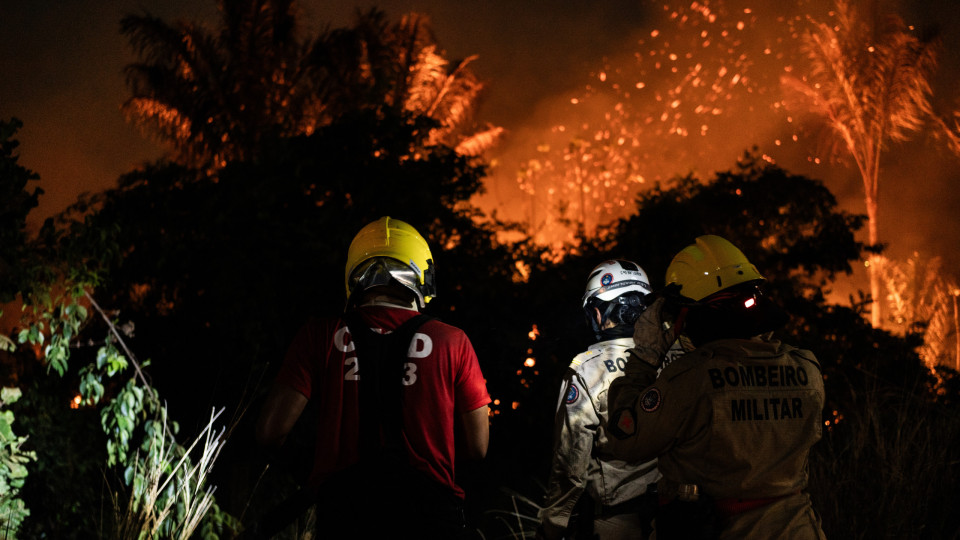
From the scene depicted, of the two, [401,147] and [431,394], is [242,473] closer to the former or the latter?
[401,147]

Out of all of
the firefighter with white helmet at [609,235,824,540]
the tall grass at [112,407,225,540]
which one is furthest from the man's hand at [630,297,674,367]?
the tall grass at [112,407,225,540]

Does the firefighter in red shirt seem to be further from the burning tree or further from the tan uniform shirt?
the burning tree

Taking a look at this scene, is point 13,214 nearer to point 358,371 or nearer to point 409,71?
point 358,371

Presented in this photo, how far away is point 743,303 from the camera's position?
2988mm

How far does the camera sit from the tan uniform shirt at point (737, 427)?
2.80 m

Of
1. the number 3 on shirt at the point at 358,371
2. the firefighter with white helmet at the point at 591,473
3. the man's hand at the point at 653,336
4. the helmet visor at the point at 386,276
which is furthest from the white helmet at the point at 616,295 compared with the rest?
the number 3 on shirt at the point at 358,371

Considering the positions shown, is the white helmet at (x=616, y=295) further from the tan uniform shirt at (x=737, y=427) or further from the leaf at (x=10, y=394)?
the leaf at (x=10, y=394)

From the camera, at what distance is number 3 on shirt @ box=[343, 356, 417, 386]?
2848mm

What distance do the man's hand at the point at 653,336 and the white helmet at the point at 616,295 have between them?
3.57 ft

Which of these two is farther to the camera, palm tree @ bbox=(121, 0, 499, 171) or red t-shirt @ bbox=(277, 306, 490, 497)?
palm tree @ bbox=(121, 0, 499, 171)

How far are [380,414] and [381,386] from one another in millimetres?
101

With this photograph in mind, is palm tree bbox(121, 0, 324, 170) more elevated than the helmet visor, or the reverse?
palm tree bbox(121, 0, 324, 170)

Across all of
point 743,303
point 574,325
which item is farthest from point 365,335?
point 574,325

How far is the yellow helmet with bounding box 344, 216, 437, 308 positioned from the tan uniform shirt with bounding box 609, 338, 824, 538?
38.4 inches
